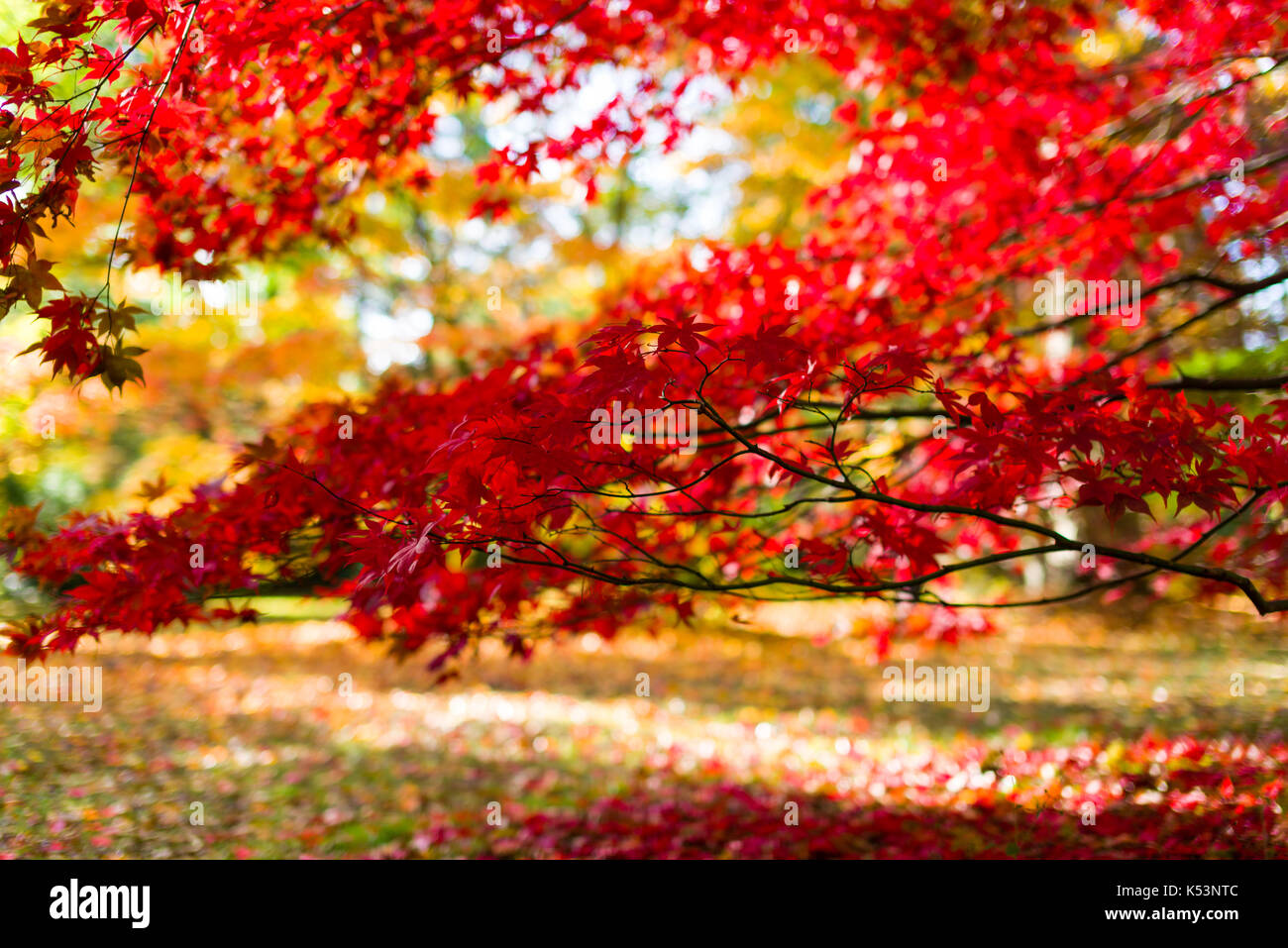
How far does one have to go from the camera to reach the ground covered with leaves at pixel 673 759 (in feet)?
14.2

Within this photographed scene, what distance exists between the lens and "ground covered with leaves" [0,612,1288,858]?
432 centimetres

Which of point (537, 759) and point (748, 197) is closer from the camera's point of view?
point (537, 759)

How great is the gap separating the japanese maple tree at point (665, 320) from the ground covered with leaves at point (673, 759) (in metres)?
1.23

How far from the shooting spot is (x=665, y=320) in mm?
2105

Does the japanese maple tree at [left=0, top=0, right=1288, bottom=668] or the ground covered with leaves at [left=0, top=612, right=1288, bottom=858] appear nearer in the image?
the japanese maple tree at [left=0, top=0, right=1288, bottom=668]

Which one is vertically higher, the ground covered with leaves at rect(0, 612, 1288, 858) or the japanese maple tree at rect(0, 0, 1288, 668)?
the japanese maple tree at rect(0, 0, 1288, 668)

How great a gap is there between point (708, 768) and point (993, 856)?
2209 millimetres

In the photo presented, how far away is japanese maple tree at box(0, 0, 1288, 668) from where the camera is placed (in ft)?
7.82

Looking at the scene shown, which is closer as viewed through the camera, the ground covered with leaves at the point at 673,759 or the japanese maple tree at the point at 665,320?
the japanese maple tree at the point at 665,320

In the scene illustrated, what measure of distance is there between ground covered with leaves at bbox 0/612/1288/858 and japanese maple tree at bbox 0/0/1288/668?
1.23 m

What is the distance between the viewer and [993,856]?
386cm

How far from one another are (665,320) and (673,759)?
4.59 m
